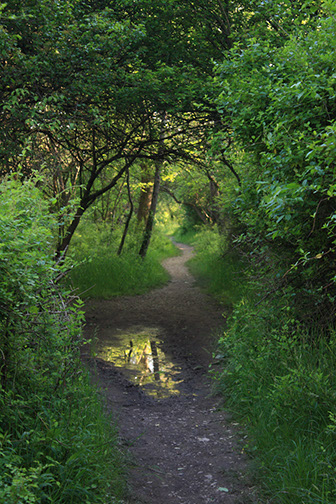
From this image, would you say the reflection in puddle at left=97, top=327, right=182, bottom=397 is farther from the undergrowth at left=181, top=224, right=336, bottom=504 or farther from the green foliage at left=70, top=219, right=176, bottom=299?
the green foliage at left=70, top=219, right=176, bottom=299

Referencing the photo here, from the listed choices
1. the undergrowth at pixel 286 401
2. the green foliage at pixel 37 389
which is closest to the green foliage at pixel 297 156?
the undergrowth at pixel 286 401

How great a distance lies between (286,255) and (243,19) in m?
5.84

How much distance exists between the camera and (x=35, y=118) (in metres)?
6.72

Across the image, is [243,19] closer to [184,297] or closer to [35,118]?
[35,118]

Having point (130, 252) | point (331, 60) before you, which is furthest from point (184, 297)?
point (331, 60)

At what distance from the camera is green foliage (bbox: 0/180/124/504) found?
10.2 feet

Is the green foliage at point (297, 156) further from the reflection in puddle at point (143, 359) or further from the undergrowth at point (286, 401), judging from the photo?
the reflection in puddle at point (143, 359)

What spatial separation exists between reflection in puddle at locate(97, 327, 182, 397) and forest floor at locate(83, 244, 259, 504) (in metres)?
0.02

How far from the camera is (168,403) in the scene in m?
6.01

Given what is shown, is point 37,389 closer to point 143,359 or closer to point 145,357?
point 143,359

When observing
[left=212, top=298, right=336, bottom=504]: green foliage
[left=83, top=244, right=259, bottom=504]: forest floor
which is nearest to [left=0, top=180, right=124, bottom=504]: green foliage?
[left=83, top=244, right=259, bottom=504]: forest floor

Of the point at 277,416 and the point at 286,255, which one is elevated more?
the point at 286,255

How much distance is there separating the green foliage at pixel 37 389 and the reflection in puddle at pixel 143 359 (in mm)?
2739

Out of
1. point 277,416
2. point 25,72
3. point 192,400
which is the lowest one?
point 192,400
